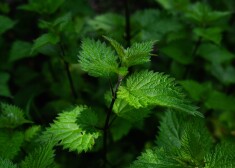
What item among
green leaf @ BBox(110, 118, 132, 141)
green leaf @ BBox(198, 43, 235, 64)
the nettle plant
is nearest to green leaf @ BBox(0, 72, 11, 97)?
the nettle plant

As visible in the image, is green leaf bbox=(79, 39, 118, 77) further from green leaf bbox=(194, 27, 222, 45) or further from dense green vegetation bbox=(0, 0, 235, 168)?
green leaf bbox=(194, 27, 222, 45)

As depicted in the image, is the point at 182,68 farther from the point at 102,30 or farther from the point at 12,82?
the point at 12,82

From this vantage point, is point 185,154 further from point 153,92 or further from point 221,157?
point 153,92

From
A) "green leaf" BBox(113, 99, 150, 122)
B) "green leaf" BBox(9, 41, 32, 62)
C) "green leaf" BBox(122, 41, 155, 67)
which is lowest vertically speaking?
"green leaf" BBox(9, 41, 32, 62)

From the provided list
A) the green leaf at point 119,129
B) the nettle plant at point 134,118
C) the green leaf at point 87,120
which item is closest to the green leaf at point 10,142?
the nettle plant at point 134,118

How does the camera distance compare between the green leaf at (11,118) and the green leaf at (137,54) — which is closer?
the green leaf at (137,54)

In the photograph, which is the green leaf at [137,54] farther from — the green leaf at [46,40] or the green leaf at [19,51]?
the green leaf at [19,51]

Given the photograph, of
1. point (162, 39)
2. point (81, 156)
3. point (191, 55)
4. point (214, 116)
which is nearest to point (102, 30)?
point (162, 39)

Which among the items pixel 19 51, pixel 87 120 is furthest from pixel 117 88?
pixel 19 51
